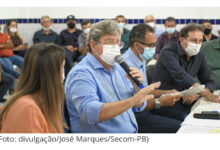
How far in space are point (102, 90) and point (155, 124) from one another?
78cm

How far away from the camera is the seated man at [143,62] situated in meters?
2.66

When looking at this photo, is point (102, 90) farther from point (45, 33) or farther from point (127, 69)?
point (45, 33)

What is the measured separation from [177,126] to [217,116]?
1.81 feet

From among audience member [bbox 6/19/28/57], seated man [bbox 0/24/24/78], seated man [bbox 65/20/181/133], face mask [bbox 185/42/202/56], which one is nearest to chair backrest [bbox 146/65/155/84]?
face mask [bbox 185/42/202/56]

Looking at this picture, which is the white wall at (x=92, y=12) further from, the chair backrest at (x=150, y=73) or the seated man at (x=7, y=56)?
the chair backrest at (x=150, y=73)

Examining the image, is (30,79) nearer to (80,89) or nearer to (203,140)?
(80,89)

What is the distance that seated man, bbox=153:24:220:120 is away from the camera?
120 inches

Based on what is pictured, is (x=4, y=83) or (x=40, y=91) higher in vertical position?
(x=40, y=91)

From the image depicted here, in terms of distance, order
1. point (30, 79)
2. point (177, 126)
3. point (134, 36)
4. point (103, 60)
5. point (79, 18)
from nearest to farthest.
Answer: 1. point (30, 79)
2. point (103, 60)
3. point (177, 126)
4. point (134, 36)
5. point (79, 18)

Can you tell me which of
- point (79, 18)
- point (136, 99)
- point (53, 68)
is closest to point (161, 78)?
point (136, 99)

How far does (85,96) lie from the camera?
191cm

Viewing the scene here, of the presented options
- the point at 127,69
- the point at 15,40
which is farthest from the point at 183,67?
the point at 15,40

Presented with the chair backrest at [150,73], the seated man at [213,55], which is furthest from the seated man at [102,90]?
the seated man at [213,55]

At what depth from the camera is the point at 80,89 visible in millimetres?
1938
